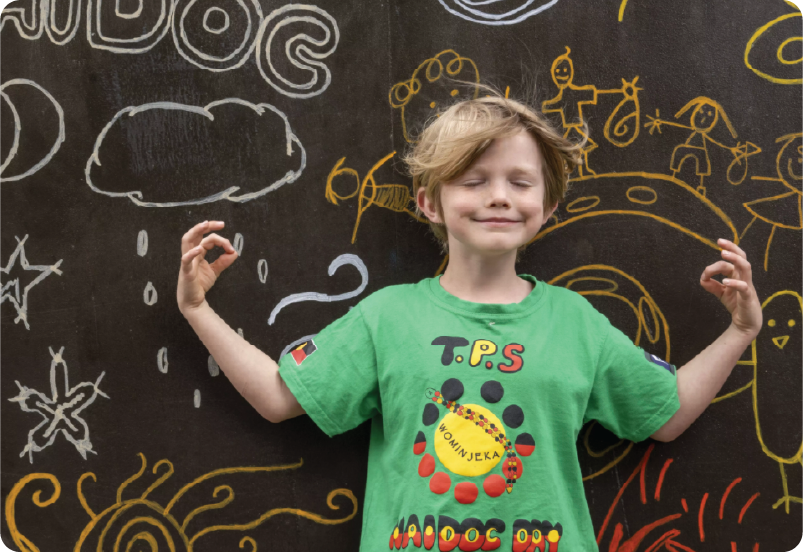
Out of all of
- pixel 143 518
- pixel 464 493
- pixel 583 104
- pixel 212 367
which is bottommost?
pixel 143 518

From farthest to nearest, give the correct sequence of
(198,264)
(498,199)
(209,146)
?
(209,146) < (198,264) < (498,199)

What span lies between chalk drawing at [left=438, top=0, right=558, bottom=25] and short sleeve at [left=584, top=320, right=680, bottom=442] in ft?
2.30

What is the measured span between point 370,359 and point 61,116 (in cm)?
87

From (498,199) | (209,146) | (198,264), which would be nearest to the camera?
(498,199)

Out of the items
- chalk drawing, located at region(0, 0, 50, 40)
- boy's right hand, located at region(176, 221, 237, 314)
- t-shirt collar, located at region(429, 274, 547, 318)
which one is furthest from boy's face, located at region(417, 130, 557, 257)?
chalk drawing, located at region(0, 0, 50, 40)

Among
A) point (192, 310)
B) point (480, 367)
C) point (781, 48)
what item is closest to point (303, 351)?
point (192, 310)

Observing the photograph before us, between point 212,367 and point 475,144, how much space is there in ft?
2.46

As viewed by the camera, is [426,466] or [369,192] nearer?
[426,466]

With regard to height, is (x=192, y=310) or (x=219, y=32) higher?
(x=219, y=32)

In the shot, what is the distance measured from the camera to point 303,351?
1308mm

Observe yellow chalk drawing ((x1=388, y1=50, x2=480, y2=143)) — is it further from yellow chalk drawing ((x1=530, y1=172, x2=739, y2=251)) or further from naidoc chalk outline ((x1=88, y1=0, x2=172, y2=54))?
naidoc chalk outline ((x1=88, y1=0, x2=172, y2=54))

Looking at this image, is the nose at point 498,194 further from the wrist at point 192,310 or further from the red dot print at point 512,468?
the wrist at point 192,310

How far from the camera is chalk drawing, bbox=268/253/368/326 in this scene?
1.44m

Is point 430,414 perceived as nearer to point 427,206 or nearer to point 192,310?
point 427,206
